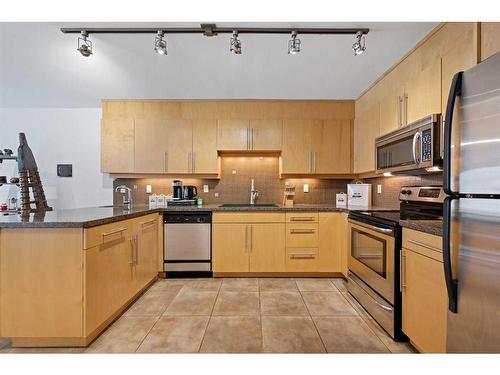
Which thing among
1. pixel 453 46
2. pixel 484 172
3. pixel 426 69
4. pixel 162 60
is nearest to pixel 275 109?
pixel 162 60

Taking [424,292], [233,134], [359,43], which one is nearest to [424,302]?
[424,292]

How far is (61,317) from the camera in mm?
1659

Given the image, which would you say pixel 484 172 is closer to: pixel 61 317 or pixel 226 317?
pixel 226 317

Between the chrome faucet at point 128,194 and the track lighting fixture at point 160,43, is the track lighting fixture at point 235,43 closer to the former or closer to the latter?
the track lighting fixture at point 160,43

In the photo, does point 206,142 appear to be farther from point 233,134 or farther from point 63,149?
point 63,149

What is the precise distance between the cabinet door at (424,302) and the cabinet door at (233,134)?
2.36 m

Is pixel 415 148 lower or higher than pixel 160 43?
lower

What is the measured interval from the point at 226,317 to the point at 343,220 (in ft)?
5.60

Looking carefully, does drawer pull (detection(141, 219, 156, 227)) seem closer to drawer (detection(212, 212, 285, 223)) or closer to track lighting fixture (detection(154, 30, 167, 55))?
drawer (detection(212, 212, 285, 223))

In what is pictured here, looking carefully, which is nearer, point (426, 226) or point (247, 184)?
point (426, 226)

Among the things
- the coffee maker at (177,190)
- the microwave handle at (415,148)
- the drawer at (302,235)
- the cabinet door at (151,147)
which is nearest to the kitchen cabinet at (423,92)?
the microwave handle at (415,148)

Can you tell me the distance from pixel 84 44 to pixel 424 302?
10.3ft

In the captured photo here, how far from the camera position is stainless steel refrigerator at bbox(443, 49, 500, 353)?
40.1 inches

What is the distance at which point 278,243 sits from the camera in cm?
306
